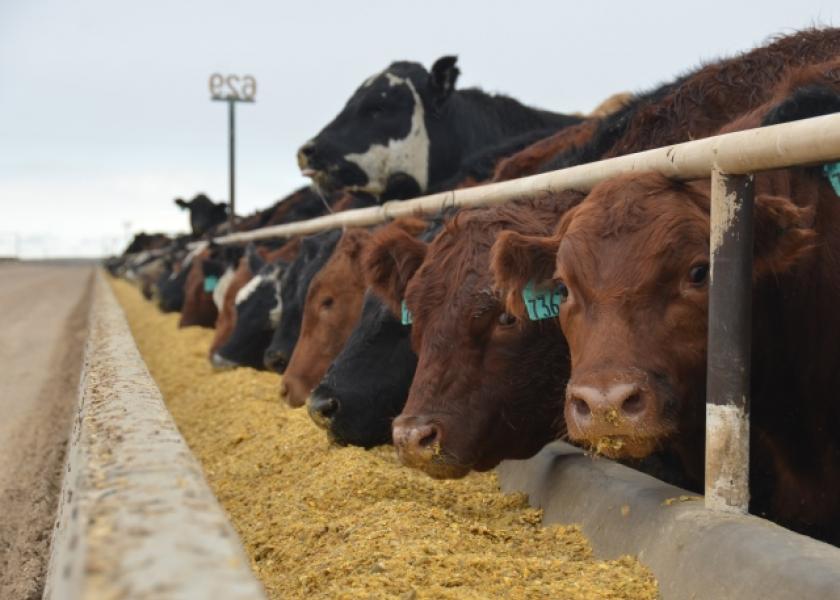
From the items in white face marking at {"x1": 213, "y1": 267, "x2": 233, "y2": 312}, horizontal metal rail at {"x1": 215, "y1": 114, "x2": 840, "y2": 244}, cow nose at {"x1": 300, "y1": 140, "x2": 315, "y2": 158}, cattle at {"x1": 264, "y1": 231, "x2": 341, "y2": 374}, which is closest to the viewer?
horizontal metal rail at {"x1": 215, "y1": 114, "x2": 840, "y2": 244}

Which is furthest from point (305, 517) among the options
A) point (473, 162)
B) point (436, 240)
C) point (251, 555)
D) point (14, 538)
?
point (473, 162)

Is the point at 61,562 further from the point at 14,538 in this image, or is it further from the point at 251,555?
the point at 14,538

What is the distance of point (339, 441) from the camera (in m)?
3.92

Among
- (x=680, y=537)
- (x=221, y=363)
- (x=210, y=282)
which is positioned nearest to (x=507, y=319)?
(x=680, y=537)

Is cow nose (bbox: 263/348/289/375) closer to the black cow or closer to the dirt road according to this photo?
the black cow

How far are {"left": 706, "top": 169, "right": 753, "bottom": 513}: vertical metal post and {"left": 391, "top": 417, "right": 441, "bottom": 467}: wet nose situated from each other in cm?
92

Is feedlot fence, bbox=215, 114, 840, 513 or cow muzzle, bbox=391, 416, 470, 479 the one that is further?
cow muzzle, bbox=391, 416, 470, 479

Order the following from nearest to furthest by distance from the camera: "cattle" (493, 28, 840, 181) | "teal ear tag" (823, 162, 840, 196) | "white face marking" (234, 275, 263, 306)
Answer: "teal ear tag" (823, 162, 840, 196), "cattle" (493, 28, 840, 181), "white face marking" (234, 275, 263, 306)

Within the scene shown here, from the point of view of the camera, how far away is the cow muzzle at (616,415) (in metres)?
2.20

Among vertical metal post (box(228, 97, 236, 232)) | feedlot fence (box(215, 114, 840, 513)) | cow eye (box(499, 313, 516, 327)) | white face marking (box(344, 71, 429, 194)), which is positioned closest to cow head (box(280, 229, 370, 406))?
white face marking (box(344, 71, 429, 194))

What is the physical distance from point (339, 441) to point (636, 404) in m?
1.91

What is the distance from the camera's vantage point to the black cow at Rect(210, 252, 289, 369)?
7.47 meters

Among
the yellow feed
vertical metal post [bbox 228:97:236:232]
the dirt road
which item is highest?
vertical metal post [bbox 228:97:236:232]

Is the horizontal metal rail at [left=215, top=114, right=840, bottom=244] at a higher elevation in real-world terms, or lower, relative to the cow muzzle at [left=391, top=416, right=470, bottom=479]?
higher
